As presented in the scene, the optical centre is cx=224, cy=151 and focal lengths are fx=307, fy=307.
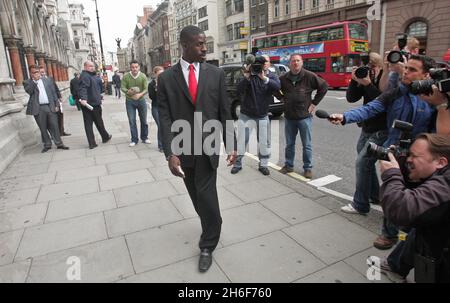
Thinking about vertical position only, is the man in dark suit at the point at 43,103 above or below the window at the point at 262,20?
below

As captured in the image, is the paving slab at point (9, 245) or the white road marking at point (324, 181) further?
the white road marking at point (324, 181)

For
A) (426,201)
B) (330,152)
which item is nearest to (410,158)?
(426,201)

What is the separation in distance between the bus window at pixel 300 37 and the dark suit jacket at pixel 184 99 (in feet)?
67.1

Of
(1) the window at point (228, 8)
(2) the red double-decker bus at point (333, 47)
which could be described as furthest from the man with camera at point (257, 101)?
(1) the window at point (228, 8)

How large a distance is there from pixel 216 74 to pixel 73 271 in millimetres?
2113

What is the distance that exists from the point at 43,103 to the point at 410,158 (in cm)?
717

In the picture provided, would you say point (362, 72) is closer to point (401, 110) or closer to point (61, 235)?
point (401, 110)

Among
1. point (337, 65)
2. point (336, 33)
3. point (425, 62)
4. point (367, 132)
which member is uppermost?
point (336, 33)

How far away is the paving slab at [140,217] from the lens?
3412 millimetres

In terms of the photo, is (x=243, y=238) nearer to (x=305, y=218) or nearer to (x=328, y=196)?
(x=305, y=218)

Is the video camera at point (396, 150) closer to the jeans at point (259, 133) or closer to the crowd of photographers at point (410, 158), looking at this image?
the crowd of photographers at point (410, 158)

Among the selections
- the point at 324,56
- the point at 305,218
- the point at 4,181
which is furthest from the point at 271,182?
the point at 324,56

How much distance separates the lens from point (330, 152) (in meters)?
6.34
